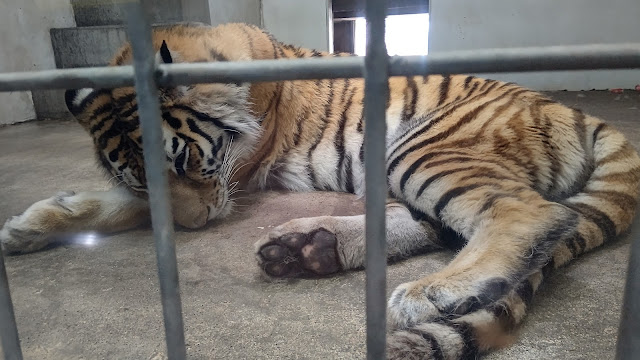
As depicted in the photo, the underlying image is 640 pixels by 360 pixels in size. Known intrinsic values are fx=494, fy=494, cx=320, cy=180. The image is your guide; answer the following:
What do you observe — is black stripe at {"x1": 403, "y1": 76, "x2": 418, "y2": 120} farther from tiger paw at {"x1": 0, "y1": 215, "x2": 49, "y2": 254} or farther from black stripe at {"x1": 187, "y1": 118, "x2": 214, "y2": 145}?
tiger paw at {"x1": 0, "y1": 215, "x2": 49, "y2": 254}

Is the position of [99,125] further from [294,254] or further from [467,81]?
Result: [467,81]

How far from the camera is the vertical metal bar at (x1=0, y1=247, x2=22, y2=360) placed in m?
0.67

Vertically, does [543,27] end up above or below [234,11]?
below

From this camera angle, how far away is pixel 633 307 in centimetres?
50

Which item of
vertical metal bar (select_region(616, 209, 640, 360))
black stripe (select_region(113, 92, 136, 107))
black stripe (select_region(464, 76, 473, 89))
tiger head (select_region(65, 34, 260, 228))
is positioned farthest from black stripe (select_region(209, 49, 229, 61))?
vertical metal bar (select_region(616, 209, 640, 360))

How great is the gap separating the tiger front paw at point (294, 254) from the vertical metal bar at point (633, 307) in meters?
0.84

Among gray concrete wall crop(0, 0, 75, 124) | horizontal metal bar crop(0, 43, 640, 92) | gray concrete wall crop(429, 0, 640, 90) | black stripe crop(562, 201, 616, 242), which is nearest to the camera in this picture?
horizontal metal bar crop(0, 43, 640, 92)

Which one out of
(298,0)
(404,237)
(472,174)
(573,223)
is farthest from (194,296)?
(298,0)

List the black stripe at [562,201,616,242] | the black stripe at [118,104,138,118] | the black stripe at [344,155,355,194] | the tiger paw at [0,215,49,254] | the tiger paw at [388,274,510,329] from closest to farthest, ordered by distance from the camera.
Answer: the tiger paw at [388,274,510,329], the black stripe at [562,201,616,242], the tiger paw at [0,215,49,254], the black stripe at [118,104,138,118], the black stripe at [344,155,355,194]

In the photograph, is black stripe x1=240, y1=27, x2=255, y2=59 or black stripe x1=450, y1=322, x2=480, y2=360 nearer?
black stripe x1=450, y1=322, x2=480, y2=360

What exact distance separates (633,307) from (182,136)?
1501 mm

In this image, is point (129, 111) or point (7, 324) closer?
point (7, 324)

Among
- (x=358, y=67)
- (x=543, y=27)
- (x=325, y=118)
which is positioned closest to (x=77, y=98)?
(x=325, y=118)

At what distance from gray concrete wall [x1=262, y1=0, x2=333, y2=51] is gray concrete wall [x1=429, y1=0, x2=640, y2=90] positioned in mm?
1324
